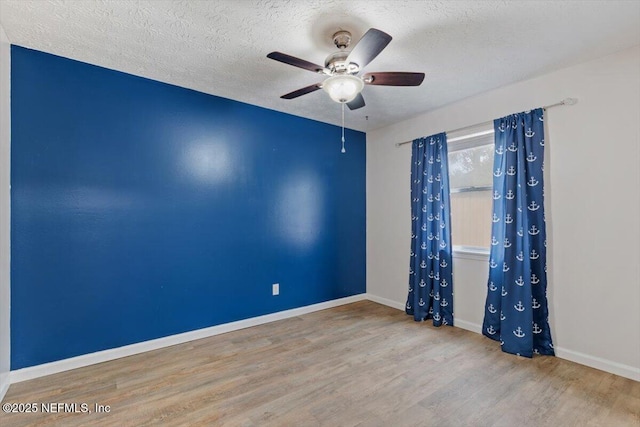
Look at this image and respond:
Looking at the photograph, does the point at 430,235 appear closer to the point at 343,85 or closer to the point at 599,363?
the point at 599,363

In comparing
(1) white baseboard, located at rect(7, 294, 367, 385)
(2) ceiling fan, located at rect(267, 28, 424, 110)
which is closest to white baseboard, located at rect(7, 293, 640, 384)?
(1) white baseboard, located at rect(7, 294, 367, 385)

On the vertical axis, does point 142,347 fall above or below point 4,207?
below

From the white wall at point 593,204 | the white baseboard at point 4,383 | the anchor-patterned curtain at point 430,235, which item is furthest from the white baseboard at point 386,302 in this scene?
the white baseboard at point 4,383

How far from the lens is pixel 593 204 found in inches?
96.7

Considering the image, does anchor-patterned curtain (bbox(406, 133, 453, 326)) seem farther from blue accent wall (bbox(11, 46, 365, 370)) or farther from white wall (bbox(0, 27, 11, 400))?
white wall (bbox(0, 27, 11, 400))

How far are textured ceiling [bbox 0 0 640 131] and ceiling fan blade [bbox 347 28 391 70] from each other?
0.29 meters

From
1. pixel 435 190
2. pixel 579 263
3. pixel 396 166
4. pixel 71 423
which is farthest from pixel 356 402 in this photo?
pixel 396 166

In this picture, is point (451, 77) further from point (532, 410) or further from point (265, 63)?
point (532, 410)

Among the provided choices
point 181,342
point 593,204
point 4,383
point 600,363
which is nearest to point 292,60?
point 593,204

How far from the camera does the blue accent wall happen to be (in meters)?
2.35

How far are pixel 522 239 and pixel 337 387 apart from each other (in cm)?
208

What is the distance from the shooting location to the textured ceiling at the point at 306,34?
1.85m

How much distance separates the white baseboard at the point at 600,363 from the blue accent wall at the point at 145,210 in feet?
8.33

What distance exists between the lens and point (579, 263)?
99.2 inches
